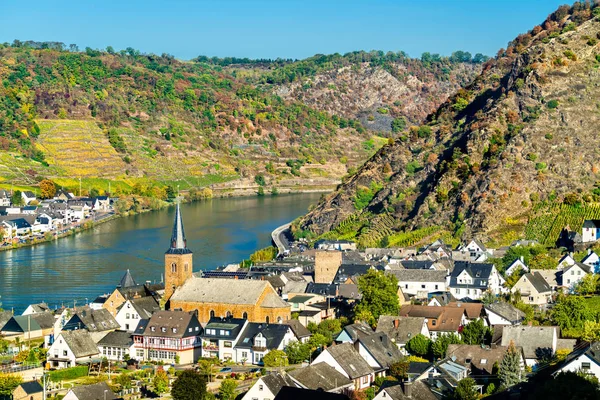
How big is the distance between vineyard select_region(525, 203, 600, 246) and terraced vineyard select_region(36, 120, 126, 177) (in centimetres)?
8158

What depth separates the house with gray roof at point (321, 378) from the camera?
38.6 m

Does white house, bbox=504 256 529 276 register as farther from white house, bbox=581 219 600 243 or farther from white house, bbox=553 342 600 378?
white house, bbox=553 342 600 378

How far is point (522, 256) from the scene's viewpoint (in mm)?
62344

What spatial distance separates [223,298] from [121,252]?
38638 mm

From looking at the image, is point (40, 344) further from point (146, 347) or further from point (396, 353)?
point (396, 353)

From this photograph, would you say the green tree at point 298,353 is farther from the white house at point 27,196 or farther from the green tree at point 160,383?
the white house at point 27,196

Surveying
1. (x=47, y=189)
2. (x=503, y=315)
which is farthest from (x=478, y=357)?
(x=47, y=189)

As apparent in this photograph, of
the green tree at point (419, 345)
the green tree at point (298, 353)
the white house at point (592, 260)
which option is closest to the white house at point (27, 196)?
the white house at point (592, 260)

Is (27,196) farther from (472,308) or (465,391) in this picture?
(465,391)

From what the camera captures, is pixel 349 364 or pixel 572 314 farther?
pixel 572 314

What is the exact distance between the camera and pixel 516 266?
61031 millimetres

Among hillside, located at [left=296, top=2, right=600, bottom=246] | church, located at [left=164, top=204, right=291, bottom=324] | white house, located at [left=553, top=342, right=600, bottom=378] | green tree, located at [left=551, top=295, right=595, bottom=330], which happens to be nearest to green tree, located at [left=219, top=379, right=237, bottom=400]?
church, located at [left=164, top=204, right=291, bottom=324]

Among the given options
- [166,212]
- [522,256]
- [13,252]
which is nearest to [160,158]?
[166,212]

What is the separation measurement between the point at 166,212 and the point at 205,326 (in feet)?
262
